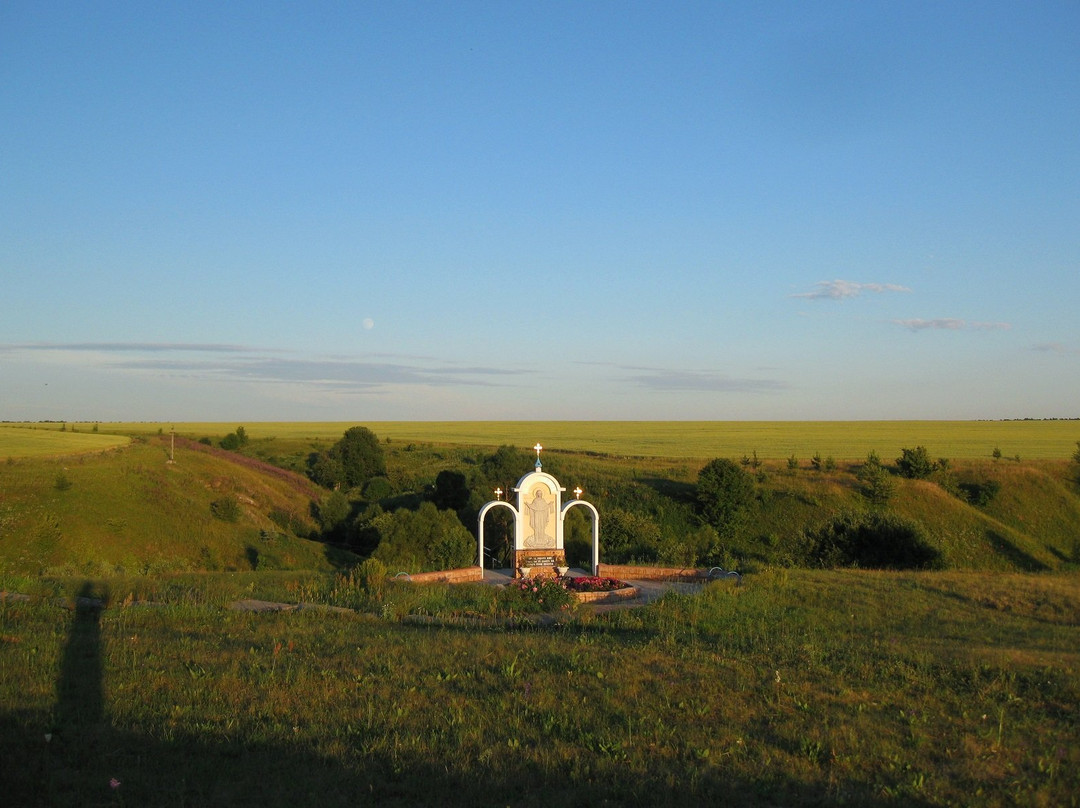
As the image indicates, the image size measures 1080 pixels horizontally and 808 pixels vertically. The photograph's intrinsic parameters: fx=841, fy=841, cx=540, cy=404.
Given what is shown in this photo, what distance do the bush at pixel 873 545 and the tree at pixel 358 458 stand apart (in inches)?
1289

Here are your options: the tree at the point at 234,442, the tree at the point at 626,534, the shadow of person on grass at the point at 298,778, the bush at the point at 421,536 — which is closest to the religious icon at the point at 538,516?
the bush at the point at 421,536

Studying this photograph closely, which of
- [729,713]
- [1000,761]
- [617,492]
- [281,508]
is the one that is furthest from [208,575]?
[617,492]

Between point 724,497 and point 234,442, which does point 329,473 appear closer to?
point 234,442

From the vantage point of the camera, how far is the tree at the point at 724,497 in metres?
38.2

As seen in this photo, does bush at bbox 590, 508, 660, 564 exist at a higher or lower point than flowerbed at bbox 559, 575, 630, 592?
lower

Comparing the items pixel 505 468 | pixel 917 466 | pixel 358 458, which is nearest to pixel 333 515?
pixel 505 468

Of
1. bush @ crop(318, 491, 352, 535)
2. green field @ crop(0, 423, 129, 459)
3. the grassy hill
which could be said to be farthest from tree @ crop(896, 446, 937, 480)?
green field @ crop(0, 423, 129, 459)

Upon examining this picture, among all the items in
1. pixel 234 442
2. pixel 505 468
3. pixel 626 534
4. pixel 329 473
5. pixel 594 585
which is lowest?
pixel 626 534

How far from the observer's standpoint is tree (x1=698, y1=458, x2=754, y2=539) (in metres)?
38.2

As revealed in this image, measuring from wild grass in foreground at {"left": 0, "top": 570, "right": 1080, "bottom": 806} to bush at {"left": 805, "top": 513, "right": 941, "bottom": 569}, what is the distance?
14133mm

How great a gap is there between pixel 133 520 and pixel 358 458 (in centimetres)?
2316

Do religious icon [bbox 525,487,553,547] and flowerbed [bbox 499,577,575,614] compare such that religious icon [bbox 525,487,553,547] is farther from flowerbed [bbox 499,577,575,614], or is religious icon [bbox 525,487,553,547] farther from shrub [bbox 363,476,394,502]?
shrub [bbox 363,476,394,502]

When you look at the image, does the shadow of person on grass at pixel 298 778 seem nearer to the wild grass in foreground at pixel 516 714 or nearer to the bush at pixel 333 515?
the wild grass in foreground at pixel 516 714

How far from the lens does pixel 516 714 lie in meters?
6.45
